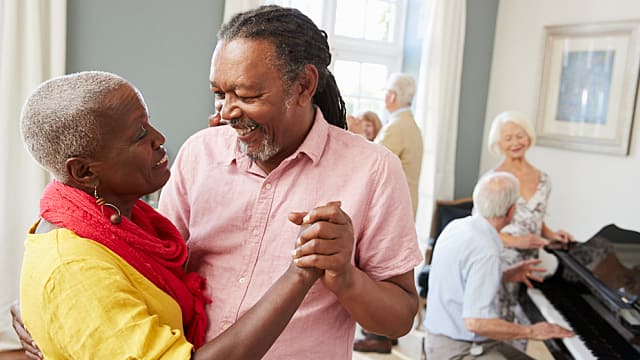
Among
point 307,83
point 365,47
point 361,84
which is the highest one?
point 365,47

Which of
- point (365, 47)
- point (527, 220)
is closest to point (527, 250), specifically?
point (527, 220)

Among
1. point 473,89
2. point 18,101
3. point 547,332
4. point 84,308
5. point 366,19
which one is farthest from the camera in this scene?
point 473,89

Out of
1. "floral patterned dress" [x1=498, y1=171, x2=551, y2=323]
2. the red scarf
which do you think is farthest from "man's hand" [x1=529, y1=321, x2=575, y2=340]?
the red scarf

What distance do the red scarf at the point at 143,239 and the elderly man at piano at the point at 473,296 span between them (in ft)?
4.88

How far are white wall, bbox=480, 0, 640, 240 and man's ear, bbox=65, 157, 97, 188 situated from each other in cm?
406

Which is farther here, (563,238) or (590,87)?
(590,87)

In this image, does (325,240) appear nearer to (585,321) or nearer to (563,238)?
(585,321)

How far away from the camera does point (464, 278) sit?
94.5 inches

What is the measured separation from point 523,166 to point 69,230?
3266mm

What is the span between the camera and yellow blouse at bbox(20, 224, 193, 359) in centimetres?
82

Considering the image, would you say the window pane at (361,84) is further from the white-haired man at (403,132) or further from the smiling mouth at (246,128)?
the smiling mouth at (246,128)

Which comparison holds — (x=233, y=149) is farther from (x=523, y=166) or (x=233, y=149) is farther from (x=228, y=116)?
(x=523, y=166)

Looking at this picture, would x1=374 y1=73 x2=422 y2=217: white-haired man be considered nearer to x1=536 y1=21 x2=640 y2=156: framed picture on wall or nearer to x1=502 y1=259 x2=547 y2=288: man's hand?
x1=502 y1=259 x2=547 y2=288: man's hand

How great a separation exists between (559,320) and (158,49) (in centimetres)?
291
